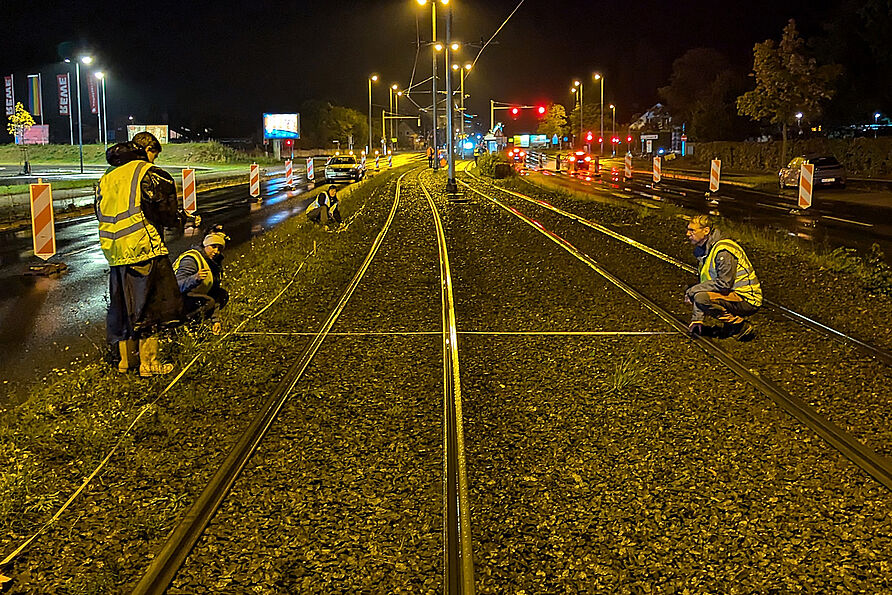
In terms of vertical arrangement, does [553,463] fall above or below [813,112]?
below

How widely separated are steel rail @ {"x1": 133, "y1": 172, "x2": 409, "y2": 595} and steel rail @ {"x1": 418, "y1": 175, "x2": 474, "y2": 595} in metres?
1.25

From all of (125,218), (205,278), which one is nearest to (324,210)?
(205,278)

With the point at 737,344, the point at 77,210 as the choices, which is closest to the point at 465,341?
the point at 737,344

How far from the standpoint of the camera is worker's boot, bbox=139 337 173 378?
25.4 feet

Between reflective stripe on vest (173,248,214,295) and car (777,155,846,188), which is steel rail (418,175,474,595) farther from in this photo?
car (777,155,846,188)

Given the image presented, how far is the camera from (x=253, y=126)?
14788 centimetres

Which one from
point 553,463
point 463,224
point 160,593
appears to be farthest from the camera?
point 463,224

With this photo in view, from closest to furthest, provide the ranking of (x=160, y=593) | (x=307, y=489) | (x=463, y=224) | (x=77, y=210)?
(x=160, y=593)
(x=307, y=489)
(x=463, y=224)
(x=77, y=210)

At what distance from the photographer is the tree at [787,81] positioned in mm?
47250

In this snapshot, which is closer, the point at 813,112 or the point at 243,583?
the point at 243,583

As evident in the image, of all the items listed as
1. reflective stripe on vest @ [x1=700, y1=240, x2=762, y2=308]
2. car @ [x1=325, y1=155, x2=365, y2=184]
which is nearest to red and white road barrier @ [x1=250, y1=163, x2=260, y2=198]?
car @ [x1=325, y1=155, x2=365, y2=184]

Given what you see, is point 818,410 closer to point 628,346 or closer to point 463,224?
point 628,346

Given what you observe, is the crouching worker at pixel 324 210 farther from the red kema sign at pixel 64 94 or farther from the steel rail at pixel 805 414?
the red kema sign at pixel 64 94

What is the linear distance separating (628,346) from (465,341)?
1.59 m
